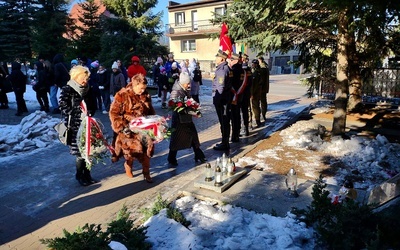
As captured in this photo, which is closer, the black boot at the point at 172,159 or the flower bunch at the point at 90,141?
the flower bunch at the point at 90,141

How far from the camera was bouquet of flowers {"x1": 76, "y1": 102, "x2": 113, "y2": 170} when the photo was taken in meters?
4.86

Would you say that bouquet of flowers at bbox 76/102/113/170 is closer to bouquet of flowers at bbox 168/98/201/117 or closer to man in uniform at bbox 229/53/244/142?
bouquet of flowers at bbox 168/98/201/117

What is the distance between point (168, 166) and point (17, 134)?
15.2ft

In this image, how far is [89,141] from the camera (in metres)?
4.87

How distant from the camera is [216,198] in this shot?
4.54 m

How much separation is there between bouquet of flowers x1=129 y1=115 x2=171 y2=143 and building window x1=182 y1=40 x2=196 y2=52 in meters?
34.1

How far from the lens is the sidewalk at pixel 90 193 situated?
13.9 ft

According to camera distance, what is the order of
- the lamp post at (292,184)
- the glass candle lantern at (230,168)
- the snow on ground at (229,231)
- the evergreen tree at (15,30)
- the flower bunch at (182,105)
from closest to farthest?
the snow on ground at (229,231) < the lamp post at (292,184) < the glass candle lantern at (230,168) < the flower bunch at (182,105) < the evergreen tree at (15,30)

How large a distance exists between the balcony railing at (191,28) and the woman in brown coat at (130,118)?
3080cm

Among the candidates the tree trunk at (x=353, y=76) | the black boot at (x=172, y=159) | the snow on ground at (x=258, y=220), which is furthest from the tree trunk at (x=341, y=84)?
the black boot at (x=172, y=159)

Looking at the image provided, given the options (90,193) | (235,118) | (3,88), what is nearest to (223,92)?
(235,118)

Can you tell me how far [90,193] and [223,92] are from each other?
3690 mm

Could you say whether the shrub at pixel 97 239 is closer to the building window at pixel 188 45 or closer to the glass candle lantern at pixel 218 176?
the glass candle lantern at pixel 218 176

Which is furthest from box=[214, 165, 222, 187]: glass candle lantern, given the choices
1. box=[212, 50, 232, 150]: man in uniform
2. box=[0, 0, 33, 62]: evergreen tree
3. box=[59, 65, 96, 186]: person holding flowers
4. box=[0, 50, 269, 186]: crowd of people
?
box=[0, 0, 33, 62]: evergreen tree
